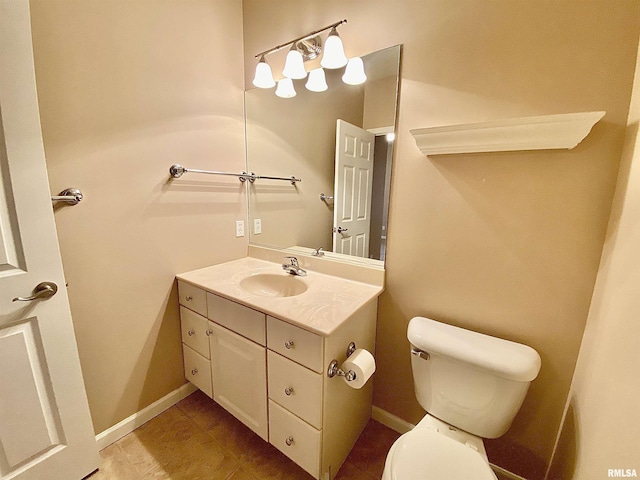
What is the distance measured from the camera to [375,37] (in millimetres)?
1238

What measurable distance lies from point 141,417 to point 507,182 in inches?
85.3

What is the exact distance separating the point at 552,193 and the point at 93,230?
1.91 metres

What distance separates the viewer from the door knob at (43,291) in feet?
3.07

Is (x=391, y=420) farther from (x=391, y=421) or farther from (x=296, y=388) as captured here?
(x=296, y=388)

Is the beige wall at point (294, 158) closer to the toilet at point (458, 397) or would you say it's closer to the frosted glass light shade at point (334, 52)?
the frosted glass light shade at point (334, 52)

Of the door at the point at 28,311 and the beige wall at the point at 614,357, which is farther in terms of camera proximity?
the door at the point at 28,311

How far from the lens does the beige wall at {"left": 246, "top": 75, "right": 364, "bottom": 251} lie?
1.55 metres

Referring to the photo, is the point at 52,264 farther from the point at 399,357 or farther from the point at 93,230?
the point at 399,357

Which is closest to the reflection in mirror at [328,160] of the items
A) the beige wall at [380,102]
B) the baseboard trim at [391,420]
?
the beige wall at [380,102]

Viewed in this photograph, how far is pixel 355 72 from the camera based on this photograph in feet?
4.26

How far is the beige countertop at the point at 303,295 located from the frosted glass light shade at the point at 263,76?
1116 millimetres

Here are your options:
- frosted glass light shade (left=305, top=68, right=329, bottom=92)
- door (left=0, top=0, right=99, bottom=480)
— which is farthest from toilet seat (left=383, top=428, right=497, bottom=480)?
frosted glass light shade (left=305, top=68, right=329, bottom=92)

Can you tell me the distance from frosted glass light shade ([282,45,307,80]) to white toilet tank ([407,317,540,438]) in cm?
143

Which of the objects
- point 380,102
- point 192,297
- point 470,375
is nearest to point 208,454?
point 192,297
